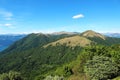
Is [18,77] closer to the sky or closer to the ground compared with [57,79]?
closer to the ground

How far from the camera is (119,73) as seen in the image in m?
86.5

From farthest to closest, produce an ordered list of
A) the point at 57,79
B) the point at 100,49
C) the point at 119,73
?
1. the point at 100,49
2. the point at 119,73
3. the point at 57,79

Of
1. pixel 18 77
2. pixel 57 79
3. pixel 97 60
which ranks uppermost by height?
pixel 97 60

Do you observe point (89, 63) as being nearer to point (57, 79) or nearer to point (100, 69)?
point (100, 69)

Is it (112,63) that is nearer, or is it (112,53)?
(112,63)

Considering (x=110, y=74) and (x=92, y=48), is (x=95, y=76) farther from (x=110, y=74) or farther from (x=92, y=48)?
(x=92, y=48)

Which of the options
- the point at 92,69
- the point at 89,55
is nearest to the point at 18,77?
the point at 89,55

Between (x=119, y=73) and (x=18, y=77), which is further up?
(x=119, y=73)

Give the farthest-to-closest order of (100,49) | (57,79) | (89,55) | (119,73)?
(100,49)
(89,55)
(119,73)
(57,79)

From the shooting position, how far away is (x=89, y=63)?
88.1m

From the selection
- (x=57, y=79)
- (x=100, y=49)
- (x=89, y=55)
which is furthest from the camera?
(x=100, y=49)

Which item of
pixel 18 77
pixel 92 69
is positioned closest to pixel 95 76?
pixel 92 69

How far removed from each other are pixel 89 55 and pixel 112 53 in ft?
41.4

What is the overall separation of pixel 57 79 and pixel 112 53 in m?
42.9
